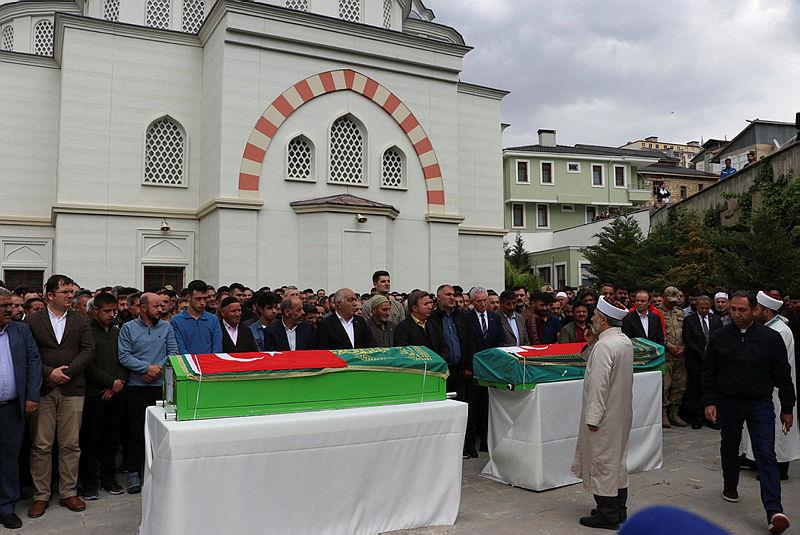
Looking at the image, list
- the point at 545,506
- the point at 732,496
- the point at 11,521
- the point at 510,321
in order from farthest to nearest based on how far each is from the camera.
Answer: the point at 510,321 → the point at 732,496 → the point at 545,506 → the point at 11,521

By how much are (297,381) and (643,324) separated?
6.01 m

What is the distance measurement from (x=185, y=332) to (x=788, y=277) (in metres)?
9.79

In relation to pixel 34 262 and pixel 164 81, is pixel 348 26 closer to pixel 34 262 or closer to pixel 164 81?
pixel 164 81

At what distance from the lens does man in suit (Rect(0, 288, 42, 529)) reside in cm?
540

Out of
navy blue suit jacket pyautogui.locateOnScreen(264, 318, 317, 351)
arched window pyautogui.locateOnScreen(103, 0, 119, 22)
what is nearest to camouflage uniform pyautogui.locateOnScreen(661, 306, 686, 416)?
navy blue suit jacket pyautogui.locateOnScreen(264, 318, 317, 351)

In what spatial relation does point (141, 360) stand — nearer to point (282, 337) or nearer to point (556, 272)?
point (282, 337)

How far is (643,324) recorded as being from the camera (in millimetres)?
9148

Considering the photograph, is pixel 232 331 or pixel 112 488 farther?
pixel 232 331

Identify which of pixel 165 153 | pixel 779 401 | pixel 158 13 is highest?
pixel 158 13

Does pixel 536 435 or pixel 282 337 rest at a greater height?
pixel 282 337

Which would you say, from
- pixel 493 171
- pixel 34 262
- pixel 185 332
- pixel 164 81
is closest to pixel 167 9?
pixel 164 81

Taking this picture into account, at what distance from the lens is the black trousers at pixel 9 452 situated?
213 inches

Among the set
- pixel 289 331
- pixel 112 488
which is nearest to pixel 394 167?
pixel 289 331

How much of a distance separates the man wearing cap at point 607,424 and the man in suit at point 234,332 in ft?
11.8
